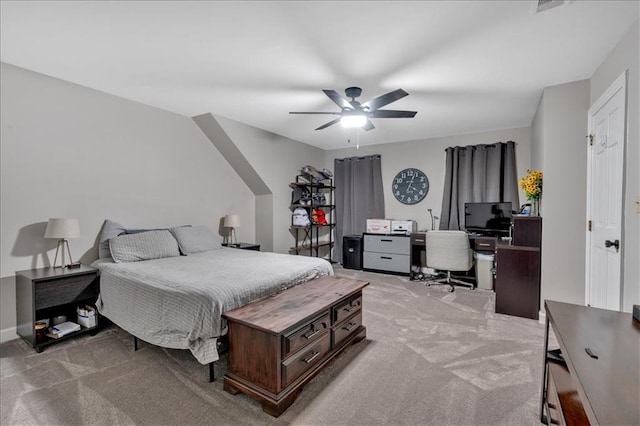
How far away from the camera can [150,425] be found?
5.34 feet

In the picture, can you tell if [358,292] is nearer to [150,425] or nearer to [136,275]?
[150,425]

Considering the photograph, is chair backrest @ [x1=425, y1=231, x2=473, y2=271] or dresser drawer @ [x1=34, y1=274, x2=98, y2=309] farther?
chair backrest @ [x1=425, y1=231, x2=473, y2=271]

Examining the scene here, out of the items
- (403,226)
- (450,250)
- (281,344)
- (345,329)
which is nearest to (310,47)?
(281,344)

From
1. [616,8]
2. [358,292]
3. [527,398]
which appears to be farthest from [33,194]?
[616,8]

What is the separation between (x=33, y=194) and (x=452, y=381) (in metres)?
3.82

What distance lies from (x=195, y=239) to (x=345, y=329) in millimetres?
2216

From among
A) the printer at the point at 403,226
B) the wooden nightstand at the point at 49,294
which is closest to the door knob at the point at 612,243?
the printer at the point at 403,226

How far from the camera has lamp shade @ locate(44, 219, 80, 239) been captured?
2619mm

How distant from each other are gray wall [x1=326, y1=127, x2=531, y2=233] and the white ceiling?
1307 mm

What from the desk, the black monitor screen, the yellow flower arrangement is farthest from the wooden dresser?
the black monitor screen

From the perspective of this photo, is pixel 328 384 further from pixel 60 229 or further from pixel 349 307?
pixel 60 229

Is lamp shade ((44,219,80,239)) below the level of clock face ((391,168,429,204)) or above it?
below

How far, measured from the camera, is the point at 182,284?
2.17 meters

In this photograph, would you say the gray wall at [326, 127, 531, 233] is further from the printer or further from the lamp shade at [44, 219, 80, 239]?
the lamp shade at [44, 219, 80, 239]
